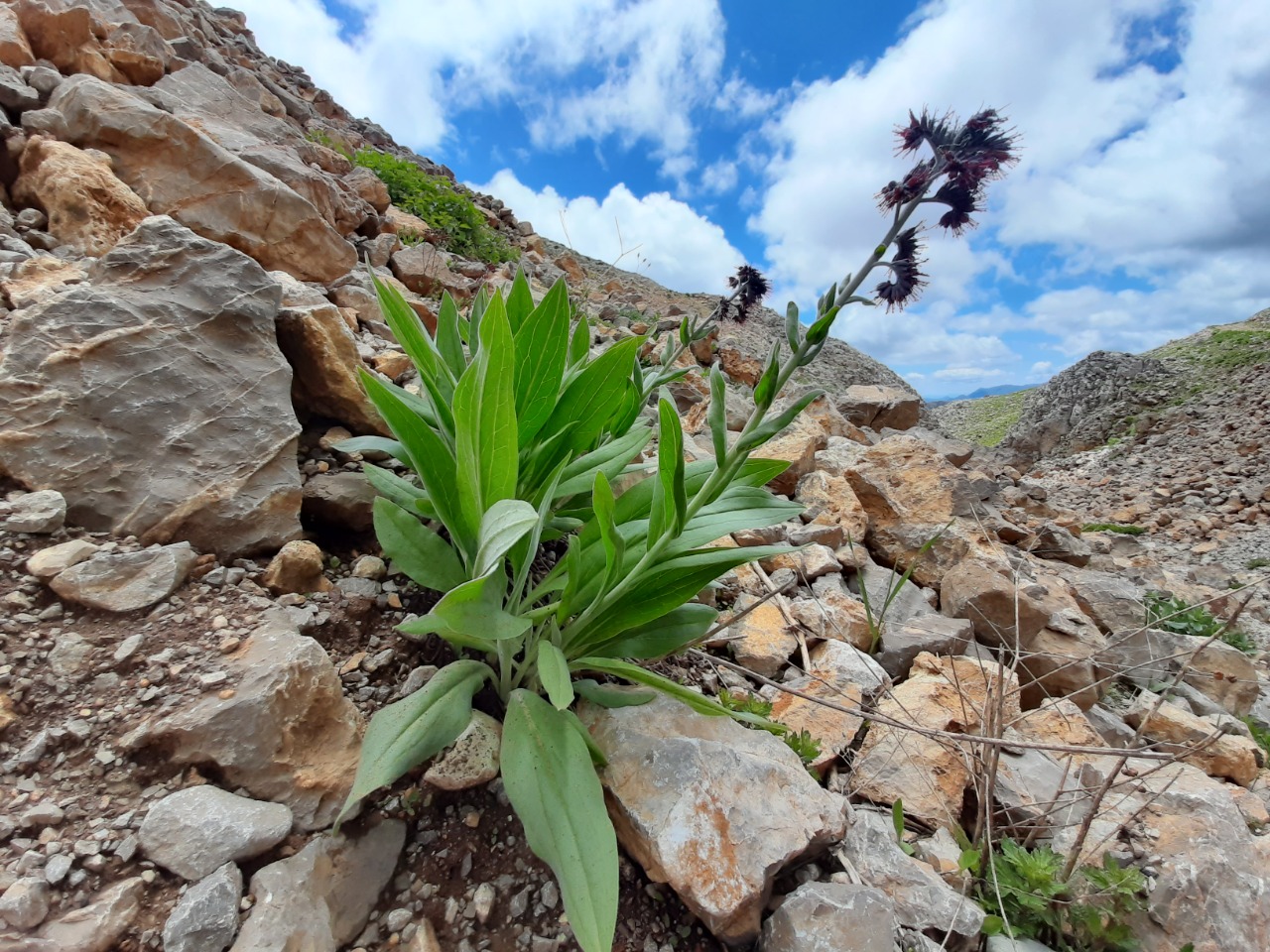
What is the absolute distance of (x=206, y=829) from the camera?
1.01 metres

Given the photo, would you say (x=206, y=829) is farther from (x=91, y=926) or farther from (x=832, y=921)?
(x=832, y=921)

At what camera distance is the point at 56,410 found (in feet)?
4.83

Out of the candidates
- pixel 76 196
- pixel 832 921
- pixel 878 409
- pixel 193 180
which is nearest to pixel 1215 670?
pixel 832 921

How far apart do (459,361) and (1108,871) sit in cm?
220

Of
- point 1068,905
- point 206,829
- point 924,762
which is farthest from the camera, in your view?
point 924,762

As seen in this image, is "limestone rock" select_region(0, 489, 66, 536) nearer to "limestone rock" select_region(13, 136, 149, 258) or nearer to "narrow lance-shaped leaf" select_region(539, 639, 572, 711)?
"narrow lance-shaped leaf" select_region(539, 639, 572, 711)

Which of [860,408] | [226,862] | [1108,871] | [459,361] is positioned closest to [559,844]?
[226,862]

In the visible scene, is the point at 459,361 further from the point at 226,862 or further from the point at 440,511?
the point at 226,862

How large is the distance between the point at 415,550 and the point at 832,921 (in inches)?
47.5

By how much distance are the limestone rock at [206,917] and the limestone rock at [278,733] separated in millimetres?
167

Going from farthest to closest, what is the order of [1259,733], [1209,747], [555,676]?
1. [1259,733]
2. [1209,747]
3. [555,676]

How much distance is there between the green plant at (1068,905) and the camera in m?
1.21

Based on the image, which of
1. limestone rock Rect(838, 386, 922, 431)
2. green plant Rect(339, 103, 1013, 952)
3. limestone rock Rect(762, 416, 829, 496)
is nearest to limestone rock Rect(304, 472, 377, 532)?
green plant Rect(339, 103, 1013, 952)

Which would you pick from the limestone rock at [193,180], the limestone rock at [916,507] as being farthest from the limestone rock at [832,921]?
the limestone rock at [193,180]
